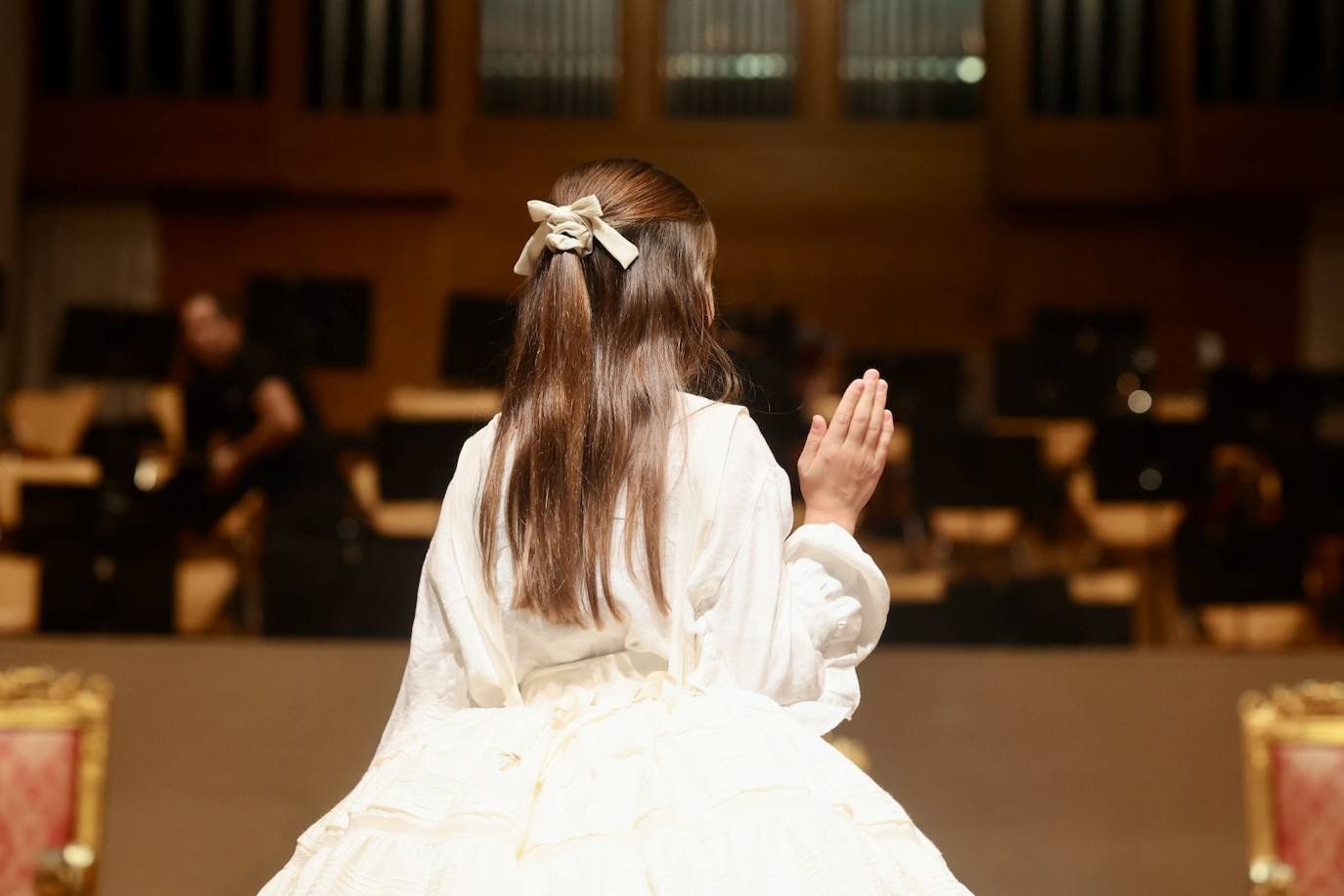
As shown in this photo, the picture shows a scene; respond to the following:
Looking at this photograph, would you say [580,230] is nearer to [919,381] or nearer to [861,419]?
[861,419]

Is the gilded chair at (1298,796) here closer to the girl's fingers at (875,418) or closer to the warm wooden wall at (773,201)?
the girl's fingers at (875,418)

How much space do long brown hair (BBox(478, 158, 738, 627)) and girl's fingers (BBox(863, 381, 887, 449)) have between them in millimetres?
146

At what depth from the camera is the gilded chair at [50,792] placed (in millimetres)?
2709

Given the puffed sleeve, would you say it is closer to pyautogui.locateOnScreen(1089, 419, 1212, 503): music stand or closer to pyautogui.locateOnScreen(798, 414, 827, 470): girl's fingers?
pyautogui.locateOnScreen(798, 414, 827, 470): girl's fingers

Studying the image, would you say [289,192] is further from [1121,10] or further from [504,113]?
[1121,10]

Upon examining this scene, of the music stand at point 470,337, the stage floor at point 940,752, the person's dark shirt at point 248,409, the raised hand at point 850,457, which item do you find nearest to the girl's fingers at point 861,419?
the raised hand at point 850,457

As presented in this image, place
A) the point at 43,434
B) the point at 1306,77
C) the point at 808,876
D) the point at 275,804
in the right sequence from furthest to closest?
1. the point at 1306,77
2. the point at 43,434
3. the point at 275,804
4. the point at 808,876

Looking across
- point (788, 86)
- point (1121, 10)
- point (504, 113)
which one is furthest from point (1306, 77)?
point (504, 113)

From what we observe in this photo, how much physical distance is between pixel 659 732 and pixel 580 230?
494 mm

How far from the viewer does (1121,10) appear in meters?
7.60

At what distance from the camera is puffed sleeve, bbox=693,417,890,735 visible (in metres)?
1.54

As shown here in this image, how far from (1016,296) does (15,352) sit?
4695 millimetres

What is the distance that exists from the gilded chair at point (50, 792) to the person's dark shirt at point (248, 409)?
218 centimetres

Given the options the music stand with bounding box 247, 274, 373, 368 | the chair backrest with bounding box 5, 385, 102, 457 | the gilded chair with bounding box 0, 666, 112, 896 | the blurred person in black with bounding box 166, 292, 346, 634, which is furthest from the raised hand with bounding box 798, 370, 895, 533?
the chair backrest with bounding box 5, 385, 102, 457
